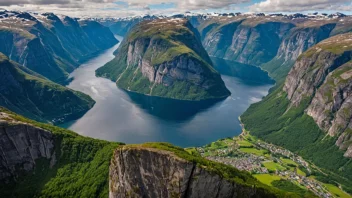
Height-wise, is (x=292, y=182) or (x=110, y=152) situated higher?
(x=110, y=152)

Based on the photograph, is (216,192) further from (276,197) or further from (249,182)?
(276,197)

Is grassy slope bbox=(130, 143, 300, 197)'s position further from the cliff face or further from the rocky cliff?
the cliff face

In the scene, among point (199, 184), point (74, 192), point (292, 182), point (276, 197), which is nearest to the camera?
point (199, 184)

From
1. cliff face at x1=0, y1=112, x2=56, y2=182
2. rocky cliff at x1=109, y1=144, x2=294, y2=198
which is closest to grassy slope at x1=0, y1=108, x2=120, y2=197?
cliff face at x1=0, y1=112, x2=56, y2=182

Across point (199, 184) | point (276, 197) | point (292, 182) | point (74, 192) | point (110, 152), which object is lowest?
point (292, 182)

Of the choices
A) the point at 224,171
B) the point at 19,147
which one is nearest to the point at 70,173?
the point at 19,147

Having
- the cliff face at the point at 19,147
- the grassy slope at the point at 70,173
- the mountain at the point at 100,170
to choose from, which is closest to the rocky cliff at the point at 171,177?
the mountain at the point at 100,170

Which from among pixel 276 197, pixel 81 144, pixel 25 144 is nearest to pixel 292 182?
pixel 276 197
